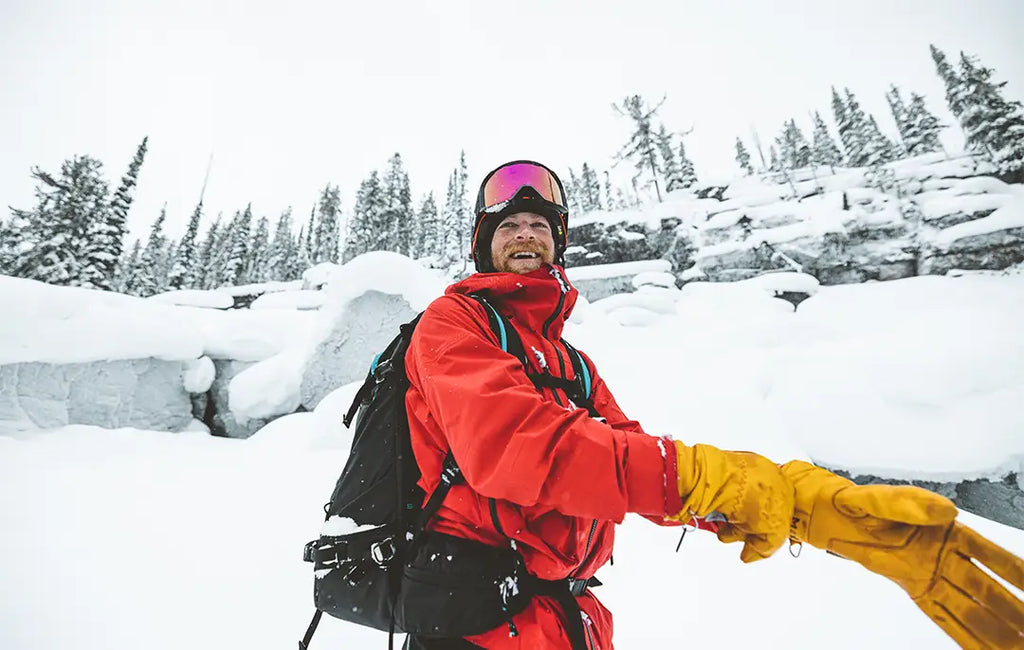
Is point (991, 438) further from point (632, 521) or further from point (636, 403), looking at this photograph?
point (632, 521)

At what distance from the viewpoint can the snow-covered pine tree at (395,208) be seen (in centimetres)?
4381

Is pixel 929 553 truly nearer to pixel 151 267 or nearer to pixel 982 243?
pixel 982 243

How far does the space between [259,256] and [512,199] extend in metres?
59.5

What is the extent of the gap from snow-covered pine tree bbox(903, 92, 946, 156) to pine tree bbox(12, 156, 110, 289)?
6689 cm

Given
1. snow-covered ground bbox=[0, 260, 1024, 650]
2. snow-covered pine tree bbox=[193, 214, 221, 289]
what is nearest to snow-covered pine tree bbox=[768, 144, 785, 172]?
snow-covered ground bbox=[0, 260, 1024, 650]

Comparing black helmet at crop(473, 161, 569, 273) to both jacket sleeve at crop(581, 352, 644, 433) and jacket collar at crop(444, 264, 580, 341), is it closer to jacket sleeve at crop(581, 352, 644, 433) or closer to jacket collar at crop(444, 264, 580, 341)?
jacket collar at crop(444, 264, 580, 341)

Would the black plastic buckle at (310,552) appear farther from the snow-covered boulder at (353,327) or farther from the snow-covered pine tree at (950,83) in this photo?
the snow-covered pine tree at (950,83)

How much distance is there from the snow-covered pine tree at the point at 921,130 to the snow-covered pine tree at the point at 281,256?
67553mm

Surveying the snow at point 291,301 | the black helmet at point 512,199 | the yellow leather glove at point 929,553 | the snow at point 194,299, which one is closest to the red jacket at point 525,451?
the yellow leather glove at point 929,553

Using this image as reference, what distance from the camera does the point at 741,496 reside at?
1.11 m

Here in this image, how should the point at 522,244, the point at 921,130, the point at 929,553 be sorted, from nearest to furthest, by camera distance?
the point at 929,553 → the point at 522,244 → the point at 921,130

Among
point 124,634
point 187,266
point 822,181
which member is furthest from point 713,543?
point 187,266

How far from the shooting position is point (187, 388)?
40.3 ft

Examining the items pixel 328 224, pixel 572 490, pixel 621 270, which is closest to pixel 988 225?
pixel 621 270
